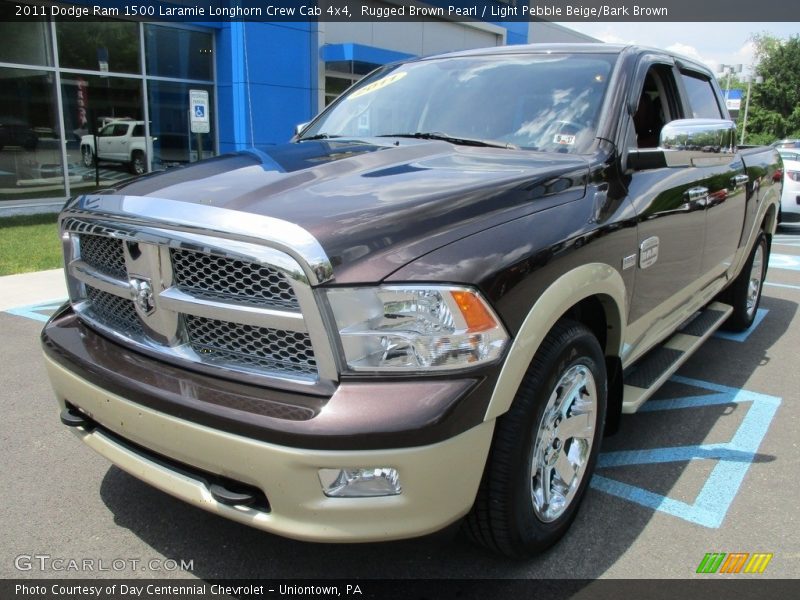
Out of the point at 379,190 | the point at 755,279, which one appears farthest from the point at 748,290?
the point at 379,190

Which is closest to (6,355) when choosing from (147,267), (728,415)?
(147,267)

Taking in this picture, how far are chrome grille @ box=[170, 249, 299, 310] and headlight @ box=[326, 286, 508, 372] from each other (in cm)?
19

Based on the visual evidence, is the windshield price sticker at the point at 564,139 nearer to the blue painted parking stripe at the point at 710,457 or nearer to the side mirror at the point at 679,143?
the side mirror at the point at 679,143

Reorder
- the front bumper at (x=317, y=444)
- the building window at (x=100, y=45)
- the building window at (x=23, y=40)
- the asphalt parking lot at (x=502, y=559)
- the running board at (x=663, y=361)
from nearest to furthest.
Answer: the front bumper at (x=317, y=444) → the asphalt parking lot at (x=502, y=559) → the running board at (x=663, y=361) → the building window at (x=23, y=40) → the building window at (x=100, y=45)

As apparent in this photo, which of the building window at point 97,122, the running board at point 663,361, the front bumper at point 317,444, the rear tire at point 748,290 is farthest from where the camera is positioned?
the building window at point 97,122

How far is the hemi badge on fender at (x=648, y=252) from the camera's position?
3.05 metres

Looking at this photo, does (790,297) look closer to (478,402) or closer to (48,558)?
(478,402)

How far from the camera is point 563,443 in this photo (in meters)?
2.62

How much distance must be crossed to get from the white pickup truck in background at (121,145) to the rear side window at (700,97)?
12050mm

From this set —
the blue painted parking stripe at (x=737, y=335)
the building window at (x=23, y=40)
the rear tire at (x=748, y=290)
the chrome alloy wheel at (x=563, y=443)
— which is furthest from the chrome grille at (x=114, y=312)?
the building window at (x=23, y=40)

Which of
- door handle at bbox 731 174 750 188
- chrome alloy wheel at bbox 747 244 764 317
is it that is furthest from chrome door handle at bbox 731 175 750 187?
chrome alloy wheel at bbox 747 244 764 317

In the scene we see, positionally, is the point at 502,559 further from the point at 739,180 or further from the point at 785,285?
the point at 785,285

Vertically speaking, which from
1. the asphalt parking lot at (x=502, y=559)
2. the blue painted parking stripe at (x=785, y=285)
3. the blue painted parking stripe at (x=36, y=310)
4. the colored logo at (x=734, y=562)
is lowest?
the blue painted parking stripe at (x=785, y=285)

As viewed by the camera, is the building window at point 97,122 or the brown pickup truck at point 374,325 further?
the building window at point 97,122
